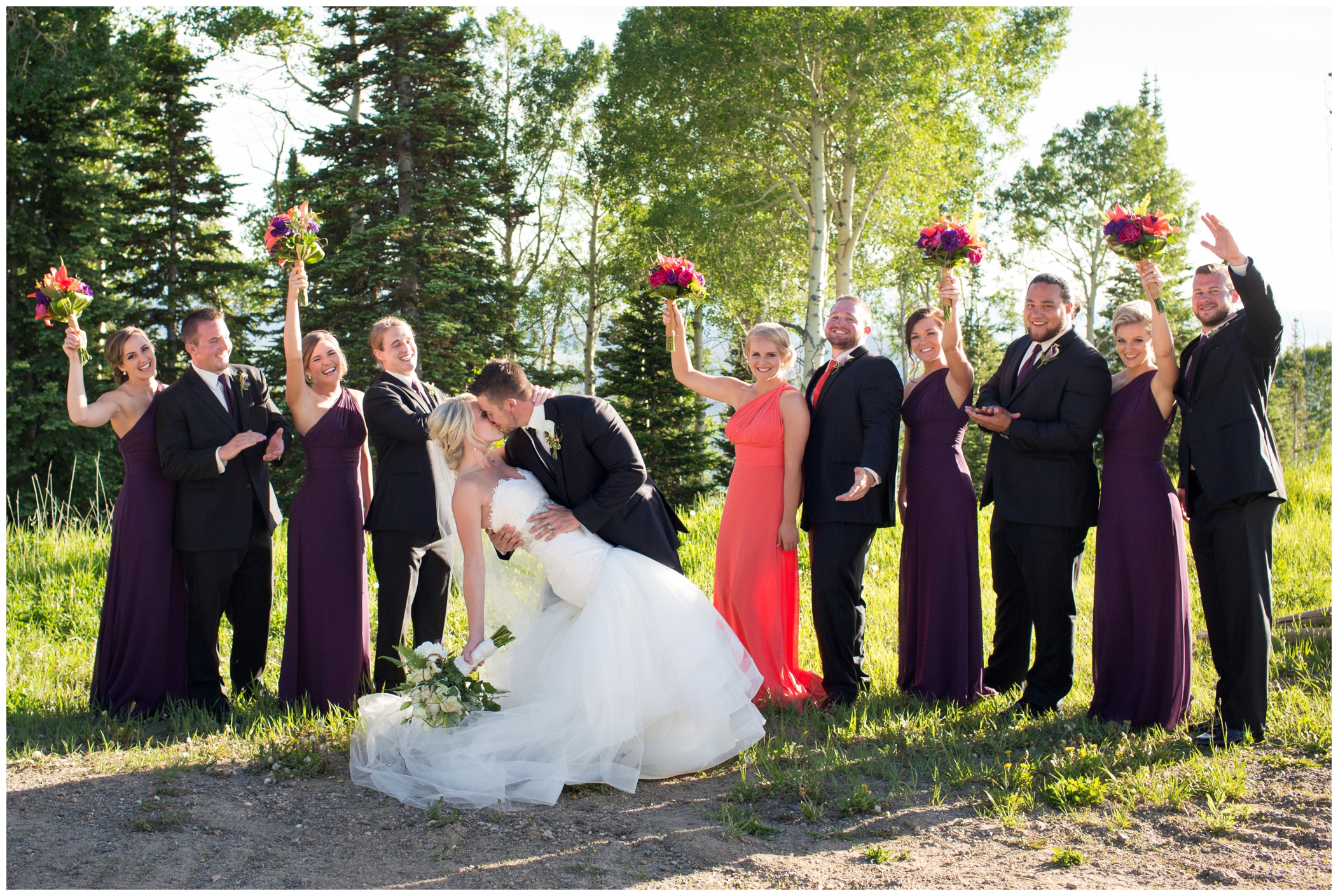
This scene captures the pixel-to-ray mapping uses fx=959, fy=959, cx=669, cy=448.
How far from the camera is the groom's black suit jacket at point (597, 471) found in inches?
198

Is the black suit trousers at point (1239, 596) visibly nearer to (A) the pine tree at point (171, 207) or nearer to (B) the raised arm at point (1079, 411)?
(B) the raised arm at point (1079, 411)

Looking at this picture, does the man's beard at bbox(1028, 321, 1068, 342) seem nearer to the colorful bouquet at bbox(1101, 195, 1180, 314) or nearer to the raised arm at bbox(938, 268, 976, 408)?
the raised arm at bbox(938, 268, 976, 408)

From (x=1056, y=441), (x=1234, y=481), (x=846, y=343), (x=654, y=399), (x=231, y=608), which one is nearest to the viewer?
(x=1234, y=481)

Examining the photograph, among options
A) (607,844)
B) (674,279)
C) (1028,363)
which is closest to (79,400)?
(674,279)

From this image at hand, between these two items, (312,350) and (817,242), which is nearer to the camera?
(312,350)

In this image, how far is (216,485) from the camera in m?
5.89

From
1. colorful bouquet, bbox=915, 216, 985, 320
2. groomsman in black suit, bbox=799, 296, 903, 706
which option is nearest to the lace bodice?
groomsman in black suit, bbox=799, 296, 903, 706

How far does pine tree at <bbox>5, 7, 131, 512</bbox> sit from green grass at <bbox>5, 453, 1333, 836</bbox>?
44.6ft

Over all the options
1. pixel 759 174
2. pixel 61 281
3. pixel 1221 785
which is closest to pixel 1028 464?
pixel 1221 785

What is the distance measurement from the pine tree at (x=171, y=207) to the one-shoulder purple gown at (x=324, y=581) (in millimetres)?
18708

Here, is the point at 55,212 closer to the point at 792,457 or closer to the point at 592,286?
the point at 592,286

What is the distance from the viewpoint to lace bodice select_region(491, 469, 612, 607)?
4.95 metres

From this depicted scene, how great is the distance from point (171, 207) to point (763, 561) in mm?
21748

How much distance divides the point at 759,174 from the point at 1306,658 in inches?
745
